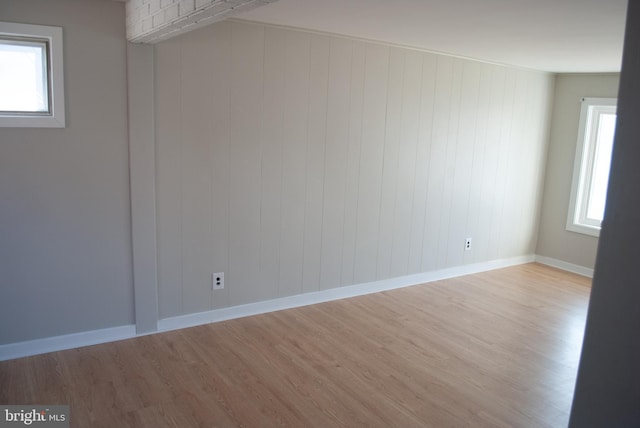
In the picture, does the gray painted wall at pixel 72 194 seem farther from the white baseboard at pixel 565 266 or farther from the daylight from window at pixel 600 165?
the daylight from window at pixel 600 165

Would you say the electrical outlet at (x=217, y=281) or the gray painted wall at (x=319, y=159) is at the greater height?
the gray painted wall at (x=319, y=159)

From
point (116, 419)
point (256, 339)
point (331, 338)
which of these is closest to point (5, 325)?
point (116, 419)

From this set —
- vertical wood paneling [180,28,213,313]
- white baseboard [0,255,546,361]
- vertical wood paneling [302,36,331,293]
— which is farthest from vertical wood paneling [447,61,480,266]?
vertical wood paneling [180,28,213,313]

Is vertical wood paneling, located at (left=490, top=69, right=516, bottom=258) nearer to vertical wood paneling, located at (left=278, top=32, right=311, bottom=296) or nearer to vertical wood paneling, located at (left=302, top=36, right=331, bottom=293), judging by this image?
vertical wood paneling, located at (left=302, top=36, right=331, bottom=293)

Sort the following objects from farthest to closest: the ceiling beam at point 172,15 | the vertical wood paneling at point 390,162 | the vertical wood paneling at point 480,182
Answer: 1. the vertical wood paneling at point 480,182
2. the vertical wood paneling at point 390,162
3. the ceiling beam at point 172,15

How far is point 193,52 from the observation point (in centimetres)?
351

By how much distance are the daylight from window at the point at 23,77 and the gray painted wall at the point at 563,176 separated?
17.5ft

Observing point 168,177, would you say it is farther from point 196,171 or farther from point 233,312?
point 233,312

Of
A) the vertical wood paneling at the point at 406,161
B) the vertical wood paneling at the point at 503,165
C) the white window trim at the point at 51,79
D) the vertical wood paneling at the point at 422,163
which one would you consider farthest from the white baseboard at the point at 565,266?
the white window trim at the point at 51,79

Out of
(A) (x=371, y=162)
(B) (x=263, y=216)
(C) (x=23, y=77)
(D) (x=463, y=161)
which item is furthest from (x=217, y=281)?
(D) (x=463, y=161)

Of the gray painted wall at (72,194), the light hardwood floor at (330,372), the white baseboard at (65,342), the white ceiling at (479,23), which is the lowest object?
the light hardwood floor at (330,372)

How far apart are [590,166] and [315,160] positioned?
3470 millimetres

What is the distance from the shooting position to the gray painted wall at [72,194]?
308cm

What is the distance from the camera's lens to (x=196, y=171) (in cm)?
366
